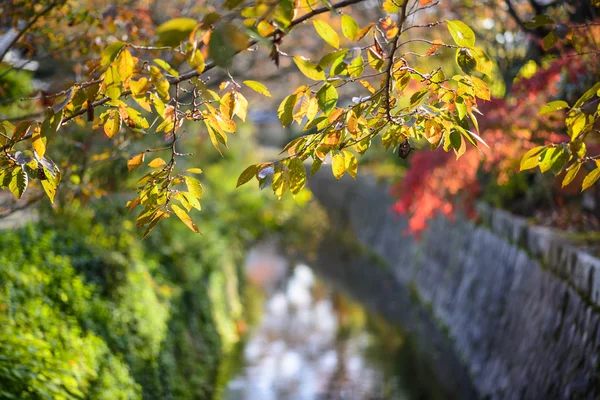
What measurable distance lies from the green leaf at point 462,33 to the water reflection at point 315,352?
7.82 metres

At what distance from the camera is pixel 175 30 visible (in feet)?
7.23

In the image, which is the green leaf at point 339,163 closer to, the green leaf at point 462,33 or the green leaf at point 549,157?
the green leaf at point 462,33

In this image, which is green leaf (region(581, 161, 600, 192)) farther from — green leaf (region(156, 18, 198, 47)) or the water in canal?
the water in canal

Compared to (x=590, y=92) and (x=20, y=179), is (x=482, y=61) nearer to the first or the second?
(x=590, y=92)

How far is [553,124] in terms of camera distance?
832 cm

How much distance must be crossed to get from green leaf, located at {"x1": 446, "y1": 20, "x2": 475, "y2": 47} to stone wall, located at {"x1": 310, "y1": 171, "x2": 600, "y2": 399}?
3924mm

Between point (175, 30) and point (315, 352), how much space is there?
10815 mm

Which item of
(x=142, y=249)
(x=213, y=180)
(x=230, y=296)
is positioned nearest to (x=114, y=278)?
(x=142, y=249)

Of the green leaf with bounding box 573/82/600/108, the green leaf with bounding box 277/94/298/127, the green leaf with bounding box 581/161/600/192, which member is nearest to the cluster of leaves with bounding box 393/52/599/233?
the green leaf with bounding box 581/161/600/192

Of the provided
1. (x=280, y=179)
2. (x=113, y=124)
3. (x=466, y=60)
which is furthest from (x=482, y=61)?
(x=113, y=124)

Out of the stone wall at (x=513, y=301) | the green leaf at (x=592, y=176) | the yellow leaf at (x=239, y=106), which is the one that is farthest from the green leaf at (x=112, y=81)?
the stone wall at (x=513, y=301)

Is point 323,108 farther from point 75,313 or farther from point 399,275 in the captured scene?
point 399,275

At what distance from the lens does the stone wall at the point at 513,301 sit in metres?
6.50

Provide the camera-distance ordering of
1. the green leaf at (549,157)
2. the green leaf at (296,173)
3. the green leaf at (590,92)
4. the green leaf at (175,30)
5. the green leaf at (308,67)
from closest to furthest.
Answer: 1. the green leaf at (175,30)
2. the green leaf at (308,67)
3. the green leaf at (590,92)
4. the green leaf at (549,157)
5. the green leaf at (296,173)
